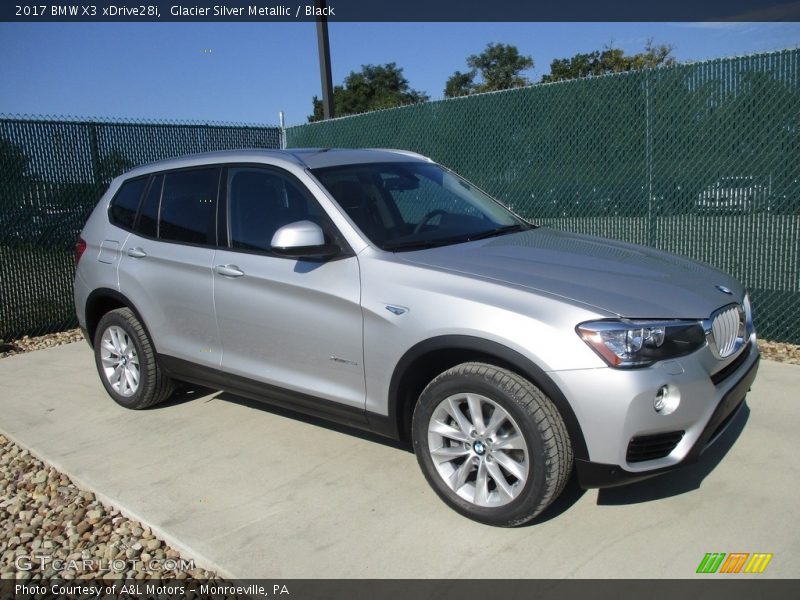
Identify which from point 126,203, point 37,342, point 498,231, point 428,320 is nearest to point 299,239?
point 428,320

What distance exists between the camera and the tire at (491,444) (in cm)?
306

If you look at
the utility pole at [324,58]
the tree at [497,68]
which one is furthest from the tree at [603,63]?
the utility pole at [324,58]

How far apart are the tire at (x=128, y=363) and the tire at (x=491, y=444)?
238 cm

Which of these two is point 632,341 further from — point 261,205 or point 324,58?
point 324,58

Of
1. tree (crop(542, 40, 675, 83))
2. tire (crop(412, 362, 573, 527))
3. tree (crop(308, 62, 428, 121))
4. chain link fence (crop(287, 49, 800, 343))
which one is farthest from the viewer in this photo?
tree (crop(308, 62, 428, 121))

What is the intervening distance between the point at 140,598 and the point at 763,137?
567cm

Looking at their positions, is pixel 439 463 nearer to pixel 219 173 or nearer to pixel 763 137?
pixel 219 173

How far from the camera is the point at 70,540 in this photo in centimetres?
358

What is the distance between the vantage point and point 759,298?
20.4ft

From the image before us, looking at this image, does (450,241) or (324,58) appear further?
(324,58)

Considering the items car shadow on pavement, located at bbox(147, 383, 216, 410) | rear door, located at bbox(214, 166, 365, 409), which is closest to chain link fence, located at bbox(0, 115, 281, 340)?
car shadow on pavement, located at bbox(147, 383, 216, 410)

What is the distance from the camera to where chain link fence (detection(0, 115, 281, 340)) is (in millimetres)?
7848

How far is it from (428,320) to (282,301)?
0.99 meters

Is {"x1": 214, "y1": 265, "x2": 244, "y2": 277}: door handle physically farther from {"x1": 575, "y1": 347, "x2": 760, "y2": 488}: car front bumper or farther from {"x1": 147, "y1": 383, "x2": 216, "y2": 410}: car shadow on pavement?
{"x1": 575, "y1": 347, "x2": 760, "y2": 488}: car front bumper
